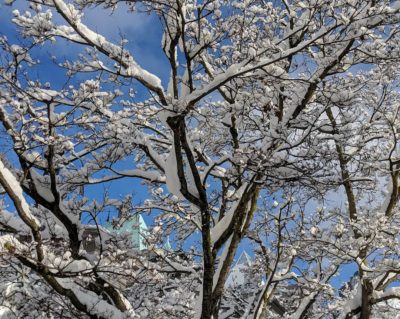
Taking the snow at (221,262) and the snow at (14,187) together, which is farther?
the snow at (221,262)

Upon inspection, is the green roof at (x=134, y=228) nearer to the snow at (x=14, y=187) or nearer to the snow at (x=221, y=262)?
the snow at (x=221, y=262)

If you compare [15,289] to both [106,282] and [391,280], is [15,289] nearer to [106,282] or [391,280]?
[106,282]

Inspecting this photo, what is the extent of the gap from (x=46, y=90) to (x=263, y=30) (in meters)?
4.17

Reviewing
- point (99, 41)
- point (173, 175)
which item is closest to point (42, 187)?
point (173, 175)

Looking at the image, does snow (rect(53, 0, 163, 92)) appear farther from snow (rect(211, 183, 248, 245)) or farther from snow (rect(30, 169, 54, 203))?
snow (rect(211, 183, 248, 245))

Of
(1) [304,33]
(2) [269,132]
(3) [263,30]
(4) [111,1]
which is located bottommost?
(2) [269,132]

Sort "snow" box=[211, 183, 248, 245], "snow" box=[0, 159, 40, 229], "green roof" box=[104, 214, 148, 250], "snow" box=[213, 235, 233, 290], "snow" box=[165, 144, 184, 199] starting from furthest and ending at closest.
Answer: "green roof" box=[104, 214, 148, 250] → "snow" box=[211, 183, 248, 245] → "snow" box=[213, 235, 233, 290] → "snow" box=[165, 144, 184, 199] → "snow" box=[0, 159, 40, 229]

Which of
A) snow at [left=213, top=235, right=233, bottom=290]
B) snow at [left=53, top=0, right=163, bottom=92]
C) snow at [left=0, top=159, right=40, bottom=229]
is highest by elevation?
snow at [left=53, top=0, right=163, bottom=92]

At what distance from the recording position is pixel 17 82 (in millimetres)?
5719

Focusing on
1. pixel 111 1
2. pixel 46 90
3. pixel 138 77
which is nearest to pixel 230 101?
pixel 138 77

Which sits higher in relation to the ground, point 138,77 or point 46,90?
point 138,77

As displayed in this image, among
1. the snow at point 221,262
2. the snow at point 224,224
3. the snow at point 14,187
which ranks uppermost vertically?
the snow at point 224,224

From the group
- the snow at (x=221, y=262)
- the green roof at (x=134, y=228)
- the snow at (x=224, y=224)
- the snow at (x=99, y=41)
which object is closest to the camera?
the snow at (x=99, y=41)

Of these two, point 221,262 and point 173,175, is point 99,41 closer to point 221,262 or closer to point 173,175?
point 173,175
